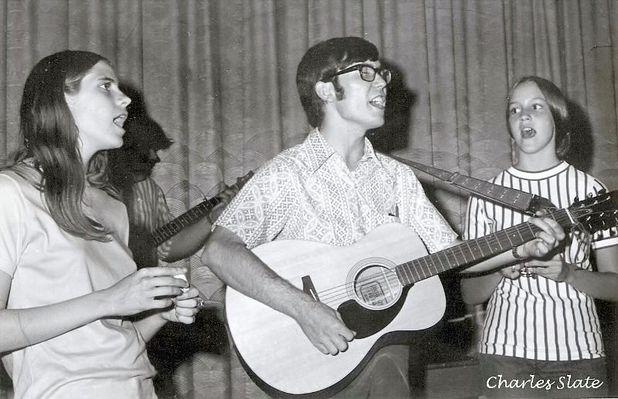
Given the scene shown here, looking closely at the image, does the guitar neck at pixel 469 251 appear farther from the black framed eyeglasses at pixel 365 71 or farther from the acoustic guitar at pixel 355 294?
the black framed eyeglasses at pixel 365 71

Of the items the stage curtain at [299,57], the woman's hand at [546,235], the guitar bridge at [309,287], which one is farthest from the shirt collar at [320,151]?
the stage curtain at [299,57]

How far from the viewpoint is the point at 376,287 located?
1435mm

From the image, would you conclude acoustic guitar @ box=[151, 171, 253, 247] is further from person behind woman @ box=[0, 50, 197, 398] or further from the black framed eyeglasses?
person behind woman @ box=[0, 50, 197, 398]

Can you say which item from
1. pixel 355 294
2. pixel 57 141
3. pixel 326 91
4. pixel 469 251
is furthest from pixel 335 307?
pixel 57 141

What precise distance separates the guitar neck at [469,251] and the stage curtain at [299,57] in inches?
34.9

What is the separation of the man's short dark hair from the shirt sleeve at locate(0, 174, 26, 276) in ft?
2.81

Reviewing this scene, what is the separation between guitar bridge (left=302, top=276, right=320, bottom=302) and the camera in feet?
4.57

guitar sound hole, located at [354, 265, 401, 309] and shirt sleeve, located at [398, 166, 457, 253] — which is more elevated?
shirt sleeve, located at [398, 166, 457, 253]

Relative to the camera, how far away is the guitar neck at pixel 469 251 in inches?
56.9

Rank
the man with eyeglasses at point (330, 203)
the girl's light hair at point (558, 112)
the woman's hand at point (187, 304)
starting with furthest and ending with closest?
the girl's light hair at point (558, 112) < the man with eyeglasses at point (330, 203) < the woman's hand at point (187, 304)

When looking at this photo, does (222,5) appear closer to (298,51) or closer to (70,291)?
(298,51)

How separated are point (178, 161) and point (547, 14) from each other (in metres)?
1.64

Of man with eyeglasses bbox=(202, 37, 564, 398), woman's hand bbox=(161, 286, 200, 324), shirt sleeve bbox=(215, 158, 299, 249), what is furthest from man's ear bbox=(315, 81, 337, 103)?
woman's hand bbox=(161, 286, 200, 324)

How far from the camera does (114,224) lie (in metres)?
1.16
